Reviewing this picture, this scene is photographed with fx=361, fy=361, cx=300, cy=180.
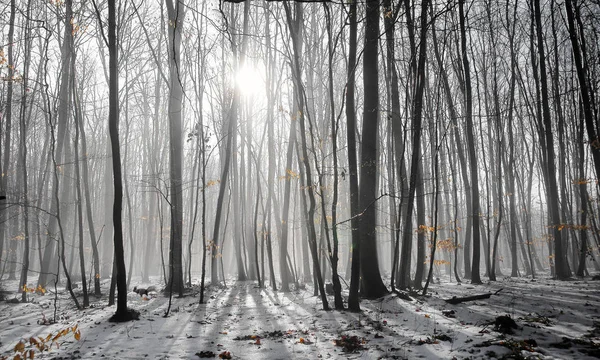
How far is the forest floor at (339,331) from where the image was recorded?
388 centimetres

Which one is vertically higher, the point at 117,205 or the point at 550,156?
the point at 550,156

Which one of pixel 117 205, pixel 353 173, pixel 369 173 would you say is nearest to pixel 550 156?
pixel 369 173

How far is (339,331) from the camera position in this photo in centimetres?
498

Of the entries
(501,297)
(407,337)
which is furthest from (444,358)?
(501,297)

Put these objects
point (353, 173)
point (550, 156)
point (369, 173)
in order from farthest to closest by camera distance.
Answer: point (550, 156), point (369, 173), point (353, 173)

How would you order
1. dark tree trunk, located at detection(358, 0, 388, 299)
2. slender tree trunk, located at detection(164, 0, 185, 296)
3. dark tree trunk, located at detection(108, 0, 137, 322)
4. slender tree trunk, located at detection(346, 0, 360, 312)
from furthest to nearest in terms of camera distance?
slender tree trunk, located at detection(164, 0, 185, 296) < dark tree trunk, located at detection(358, 0, 388, 299) < slender tree trunk, located at detection(346, 0, 360, 312) < dark tree trunk, located at detection(108, 0, 137, 322)

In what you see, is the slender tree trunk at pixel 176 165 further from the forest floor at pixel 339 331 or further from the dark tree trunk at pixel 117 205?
the dark tree trunk at pixel 117 205

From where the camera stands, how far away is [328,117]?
50.5 feet

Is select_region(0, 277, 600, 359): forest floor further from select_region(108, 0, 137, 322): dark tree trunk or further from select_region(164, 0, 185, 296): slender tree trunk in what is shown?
select_region(164, 0, 185, 296): slender tree trunk

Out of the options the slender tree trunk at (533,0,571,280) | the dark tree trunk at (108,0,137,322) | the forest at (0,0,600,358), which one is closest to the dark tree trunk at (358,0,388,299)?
the forest at (0,0,600,358)

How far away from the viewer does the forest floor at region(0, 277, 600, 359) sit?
12.7 feet

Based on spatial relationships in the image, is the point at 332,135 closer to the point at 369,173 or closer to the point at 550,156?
the point at 369,173

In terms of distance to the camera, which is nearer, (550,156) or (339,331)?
(339,331)

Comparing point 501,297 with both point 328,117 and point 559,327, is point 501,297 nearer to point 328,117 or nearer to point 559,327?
point 559,327
